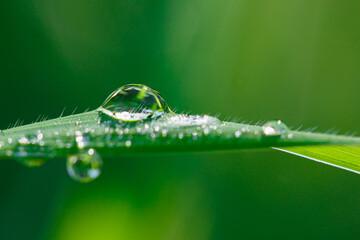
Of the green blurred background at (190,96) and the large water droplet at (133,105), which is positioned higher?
the green blurred background at (190,96)

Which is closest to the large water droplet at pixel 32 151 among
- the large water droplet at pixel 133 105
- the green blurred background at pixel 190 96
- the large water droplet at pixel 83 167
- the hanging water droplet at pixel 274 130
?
the large water droplet at pixel 83 167

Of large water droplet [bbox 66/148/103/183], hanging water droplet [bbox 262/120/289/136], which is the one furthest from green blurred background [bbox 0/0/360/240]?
hanging water droplet [bbox 262/120/289/136]

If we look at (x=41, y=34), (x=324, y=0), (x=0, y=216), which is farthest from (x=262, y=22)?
(x=0, y=216)

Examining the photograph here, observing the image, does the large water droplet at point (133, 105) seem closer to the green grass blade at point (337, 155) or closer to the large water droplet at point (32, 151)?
the large water droplet at point (32, 151)

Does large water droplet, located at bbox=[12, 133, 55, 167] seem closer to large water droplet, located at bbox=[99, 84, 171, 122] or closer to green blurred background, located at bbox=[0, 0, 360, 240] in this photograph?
large water droplet, located at bbox=[99, 84, 171, 122]

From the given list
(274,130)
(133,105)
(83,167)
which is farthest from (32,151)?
(274,130)

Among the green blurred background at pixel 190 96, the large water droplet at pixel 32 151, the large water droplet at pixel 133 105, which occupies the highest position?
the green blurred background at pixel 190 96
